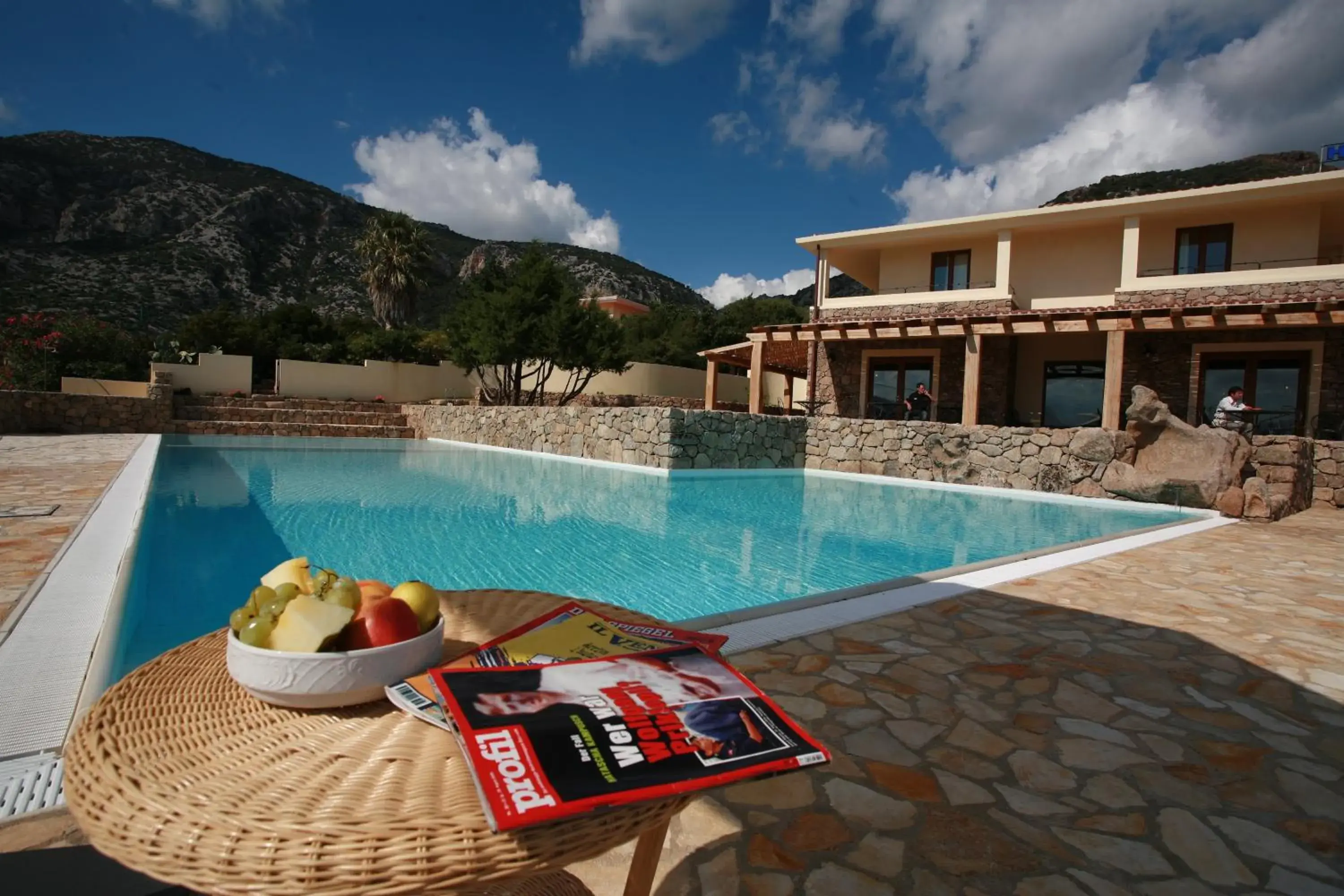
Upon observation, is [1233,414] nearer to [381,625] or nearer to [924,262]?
[924,262]

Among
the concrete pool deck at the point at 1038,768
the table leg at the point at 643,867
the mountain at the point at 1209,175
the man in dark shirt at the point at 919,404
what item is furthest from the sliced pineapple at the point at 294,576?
the mountain at the point at 1209,175

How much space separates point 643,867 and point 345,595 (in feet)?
2.40

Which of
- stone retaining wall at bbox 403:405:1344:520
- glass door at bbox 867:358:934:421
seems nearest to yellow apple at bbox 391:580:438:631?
stone retaining wall at bbox 403:405:1344:520

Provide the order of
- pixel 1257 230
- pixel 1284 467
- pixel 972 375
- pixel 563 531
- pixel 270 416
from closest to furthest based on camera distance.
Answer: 1. pixel 563 531
2. pixel 1284 467
3. pixel 972 375
4. pixel 1257 230
5. pixel 270 416

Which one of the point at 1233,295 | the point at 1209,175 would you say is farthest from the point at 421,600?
the point at 1209,175

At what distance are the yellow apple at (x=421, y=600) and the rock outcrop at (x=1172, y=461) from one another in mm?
10474

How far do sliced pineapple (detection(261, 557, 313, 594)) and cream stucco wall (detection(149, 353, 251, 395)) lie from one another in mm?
22032

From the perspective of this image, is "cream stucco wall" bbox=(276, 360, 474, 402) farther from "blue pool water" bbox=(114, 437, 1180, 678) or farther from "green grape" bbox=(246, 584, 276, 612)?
"green grape" bbox=(246, 584, 276, 612)

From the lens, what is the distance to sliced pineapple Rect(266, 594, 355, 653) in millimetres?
1038

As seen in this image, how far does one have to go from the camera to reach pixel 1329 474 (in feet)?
33.2

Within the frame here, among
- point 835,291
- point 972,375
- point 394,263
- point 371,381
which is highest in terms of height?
point 835,291

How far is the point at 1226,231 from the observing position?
13.9 meters

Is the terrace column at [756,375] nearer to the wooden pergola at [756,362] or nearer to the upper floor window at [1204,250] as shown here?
the wooden pergola at [756,362]

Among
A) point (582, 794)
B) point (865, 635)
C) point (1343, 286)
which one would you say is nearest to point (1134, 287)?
point (1343, 286)
